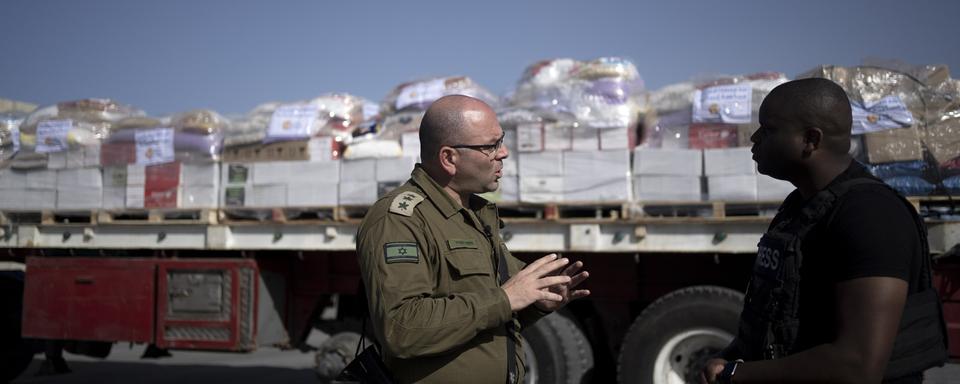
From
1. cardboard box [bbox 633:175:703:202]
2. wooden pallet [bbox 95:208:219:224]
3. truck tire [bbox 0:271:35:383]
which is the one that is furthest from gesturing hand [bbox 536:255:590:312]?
truck tire [bbox 0:271:35:383]

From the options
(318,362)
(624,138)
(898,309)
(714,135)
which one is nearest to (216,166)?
(318,362)

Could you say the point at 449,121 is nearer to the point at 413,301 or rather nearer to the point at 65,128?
the point at 413,301

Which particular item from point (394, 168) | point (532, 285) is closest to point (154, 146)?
point (394, 168)

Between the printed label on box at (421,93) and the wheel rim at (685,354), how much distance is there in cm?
267

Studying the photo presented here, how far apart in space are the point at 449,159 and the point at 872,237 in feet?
4.15

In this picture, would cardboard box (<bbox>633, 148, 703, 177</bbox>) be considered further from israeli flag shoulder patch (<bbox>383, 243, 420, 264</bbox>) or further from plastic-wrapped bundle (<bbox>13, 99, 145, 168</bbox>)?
plastic-wrapped bundle (<bbox>13, 99, 145, 168</bbox>)

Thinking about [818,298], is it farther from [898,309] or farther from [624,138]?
[624,138]

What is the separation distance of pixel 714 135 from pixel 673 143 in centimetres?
27

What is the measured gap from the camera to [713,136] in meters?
5.16

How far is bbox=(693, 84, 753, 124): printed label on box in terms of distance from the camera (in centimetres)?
510

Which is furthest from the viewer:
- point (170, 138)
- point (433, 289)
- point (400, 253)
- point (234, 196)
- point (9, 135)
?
point (9, 135)

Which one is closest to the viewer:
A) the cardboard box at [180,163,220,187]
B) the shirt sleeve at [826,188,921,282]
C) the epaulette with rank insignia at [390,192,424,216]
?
the shirt sleeve at [826,188,921,282]

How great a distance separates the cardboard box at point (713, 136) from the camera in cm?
512

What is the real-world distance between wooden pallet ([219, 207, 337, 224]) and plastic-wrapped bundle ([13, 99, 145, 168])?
4.86 feet
